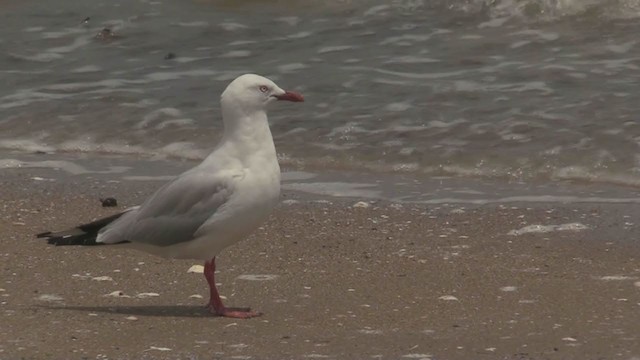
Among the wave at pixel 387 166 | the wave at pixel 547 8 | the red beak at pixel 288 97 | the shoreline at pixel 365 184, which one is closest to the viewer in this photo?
the red beak at pixel 288 97

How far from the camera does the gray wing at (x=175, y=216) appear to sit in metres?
5.89

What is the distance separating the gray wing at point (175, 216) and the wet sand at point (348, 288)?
275 mm

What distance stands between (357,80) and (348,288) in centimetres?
485

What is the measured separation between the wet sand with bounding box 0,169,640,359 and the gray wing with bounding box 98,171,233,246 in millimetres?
275

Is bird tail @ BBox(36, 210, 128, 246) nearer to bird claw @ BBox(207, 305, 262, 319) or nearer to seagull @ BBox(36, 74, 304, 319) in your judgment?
seagull @ BBox(36, 74, 304, 319)

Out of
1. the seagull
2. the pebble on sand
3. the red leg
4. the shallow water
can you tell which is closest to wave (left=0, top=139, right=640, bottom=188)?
the shallow water

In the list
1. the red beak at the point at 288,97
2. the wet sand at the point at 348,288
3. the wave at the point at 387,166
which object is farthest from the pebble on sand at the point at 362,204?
the red beak at the point at 288,97

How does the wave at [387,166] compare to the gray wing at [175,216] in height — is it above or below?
below

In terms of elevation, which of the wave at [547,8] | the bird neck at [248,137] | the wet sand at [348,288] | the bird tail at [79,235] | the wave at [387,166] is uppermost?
the bird neck at [248,137]

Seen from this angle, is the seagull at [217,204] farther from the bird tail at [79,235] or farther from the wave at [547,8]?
the wave at [547,8]

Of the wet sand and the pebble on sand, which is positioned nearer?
the wet sand

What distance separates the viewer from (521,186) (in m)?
8.30

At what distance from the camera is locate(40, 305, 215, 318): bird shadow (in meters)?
5.79

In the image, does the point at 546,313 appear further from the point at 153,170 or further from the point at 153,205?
the point at 153,170
